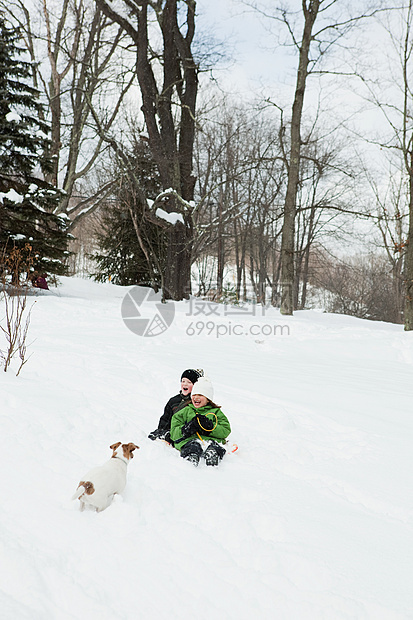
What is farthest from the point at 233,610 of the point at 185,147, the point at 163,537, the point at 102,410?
the point at 185,147

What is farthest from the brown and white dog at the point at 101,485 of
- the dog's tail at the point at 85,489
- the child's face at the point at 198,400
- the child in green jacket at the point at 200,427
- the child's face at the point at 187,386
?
the child's face at the point at 187,386

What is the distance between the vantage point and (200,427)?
125 inches

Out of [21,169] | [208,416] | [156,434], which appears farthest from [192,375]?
[21,169]

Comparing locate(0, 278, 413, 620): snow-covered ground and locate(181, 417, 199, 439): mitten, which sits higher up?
locate(181, 417, 199, 439): mitten

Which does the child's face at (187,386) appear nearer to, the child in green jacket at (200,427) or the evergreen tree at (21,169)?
the child in green jacket at (200,427)

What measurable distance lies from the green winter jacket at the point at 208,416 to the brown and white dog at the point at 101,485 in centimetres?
83

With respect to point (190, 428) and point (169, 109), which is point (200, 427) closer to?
point (190, 428)

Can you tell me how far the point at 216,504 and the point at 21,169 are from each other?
10.4 m

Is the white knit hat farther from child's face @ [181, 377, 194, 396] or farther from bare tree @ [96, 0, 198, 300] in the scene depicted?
bare tree @ [96, 0, 198, 300]

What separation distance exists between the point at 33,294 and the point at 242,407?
8.76 meters

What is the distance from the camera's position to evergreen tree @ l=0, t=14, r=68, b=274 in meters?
9.52

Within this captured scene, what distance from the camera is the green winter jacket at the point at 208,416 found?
10.3 ft

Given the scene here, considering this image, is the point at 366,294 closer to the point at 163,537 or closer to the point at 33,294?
the point at 33,294

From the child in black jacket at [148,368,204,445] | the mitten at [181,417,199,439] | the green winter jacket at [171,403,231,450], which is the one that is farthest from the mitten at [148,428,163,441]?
the mitten at [181,417,199,439]
